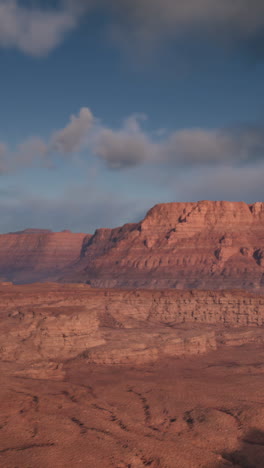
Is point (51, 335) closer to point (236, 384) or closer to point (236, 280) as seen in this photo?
point (236, 384)

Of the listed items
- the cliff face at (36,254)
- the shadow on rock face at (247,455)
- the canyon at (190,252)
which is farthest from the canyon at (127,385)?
the cliff face at (36,254)

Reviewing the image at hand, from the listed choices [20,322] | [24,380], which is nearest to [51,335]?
[20,322]

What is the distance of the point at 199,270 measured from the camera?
3701 inches

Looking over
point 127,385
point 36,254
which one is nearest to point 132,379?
point 127,385

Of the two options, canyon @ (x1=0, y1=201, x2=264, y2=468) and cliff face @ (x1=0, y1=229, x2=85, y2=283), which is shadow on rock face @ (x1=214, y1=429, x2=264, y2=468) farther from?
cliff face @ (x1=0, y1=229, x2=85, y2=283)

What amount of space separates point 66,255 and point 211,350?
124737mm

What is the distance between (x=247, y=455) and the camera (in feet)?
43.9

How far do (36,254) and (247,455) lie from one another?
146262mm

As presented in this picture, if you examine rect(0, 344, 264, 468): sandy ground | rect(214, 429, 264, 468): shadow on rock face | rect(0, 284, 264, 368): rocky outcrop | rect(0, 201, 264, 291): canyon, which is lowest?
rect(214, 429, 264, 468): shadow on rock face

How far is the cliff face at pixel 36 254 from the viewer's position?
14538 centimetres

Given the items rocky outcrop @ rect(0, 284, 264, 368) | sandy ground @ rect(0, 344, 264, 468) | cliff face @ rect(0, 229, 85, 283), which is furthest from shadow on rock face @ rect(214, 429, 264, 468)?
cliff face @ rect(0, 229, 85, 283)

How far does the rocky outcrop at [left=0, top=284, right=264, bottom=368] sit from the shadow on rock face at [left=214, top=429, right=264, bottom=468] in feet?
39.2

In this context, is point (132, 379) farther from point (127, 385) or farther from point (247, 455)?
point (247, 455)

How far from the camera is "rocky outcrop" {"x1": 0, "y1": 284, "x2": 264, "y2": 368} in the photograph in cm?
2716
